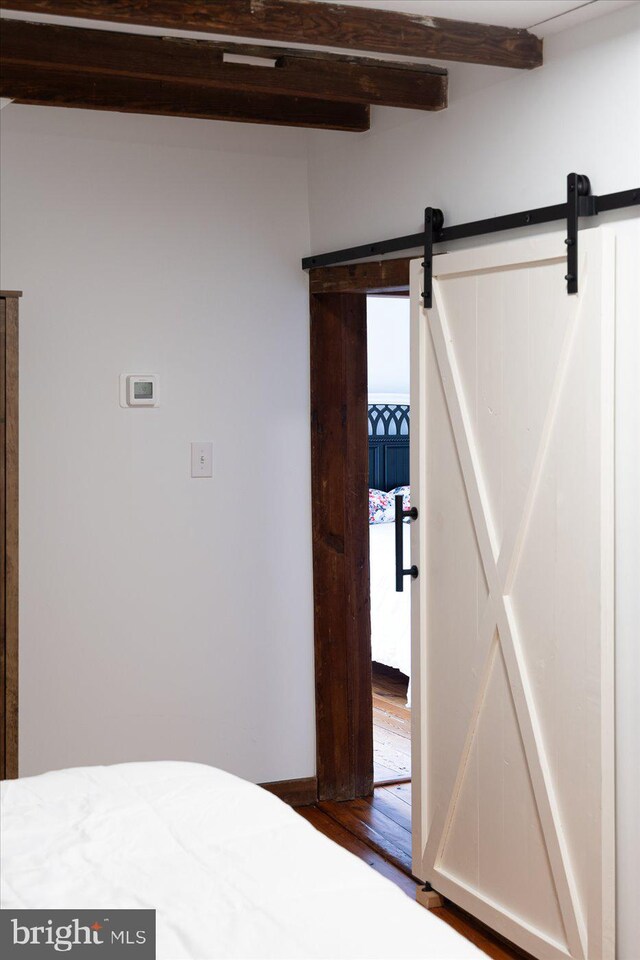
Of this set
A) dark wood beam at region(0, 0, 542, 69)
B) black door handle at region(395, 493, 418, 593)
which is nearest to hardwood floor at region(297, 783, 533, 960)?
black door handle at region(395, 493, 418, 593)

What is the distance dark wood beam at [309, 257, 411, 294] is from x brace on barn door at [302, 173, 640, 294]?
0.16ft

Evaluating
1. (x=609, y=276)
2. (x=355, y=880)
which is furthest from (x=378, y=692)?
(x=355, y=880)

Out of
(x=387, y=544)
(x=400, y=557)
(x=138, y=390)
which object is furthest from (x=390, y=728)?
(x=138, y=390)

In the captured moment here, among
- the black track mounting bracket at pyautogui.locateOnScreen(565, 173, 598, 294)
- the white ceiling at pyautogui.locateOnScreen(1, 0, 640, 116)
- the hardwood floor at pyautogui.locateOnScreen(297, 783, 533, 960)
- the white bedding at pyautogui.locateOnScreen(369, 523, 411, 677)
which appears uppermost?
the white ceiling at pyautogui.locateOnScreen(1, 0, 640, 116)

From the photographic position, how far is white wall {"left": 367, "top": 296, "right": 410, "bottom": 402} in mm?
7211

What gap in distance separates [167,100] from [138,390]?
3.25 feet

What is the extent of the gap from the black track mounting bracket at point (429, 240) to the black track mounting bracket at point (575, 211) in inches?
23.8

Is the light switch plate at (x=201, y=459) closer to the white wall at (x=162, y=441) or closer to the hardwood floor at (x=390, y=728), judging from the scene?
the white wall at (x=162, y=441)

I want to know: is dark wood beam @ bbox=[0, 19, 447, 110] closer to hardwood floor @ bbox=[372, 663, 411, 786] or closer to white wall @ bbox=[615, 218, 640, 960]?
white wall @ bbox=[615, 218, 640, 960]

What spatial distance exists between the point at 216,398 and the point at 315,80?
1.24 meters

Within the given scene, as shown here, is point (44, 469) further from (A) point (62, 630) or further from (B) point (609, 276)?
(B) point (609, 276)

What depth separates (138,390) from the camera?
378 cm

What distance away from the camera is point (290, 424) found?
13.3 feet

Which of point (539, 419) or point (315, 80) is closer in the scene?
point (539, 419)
